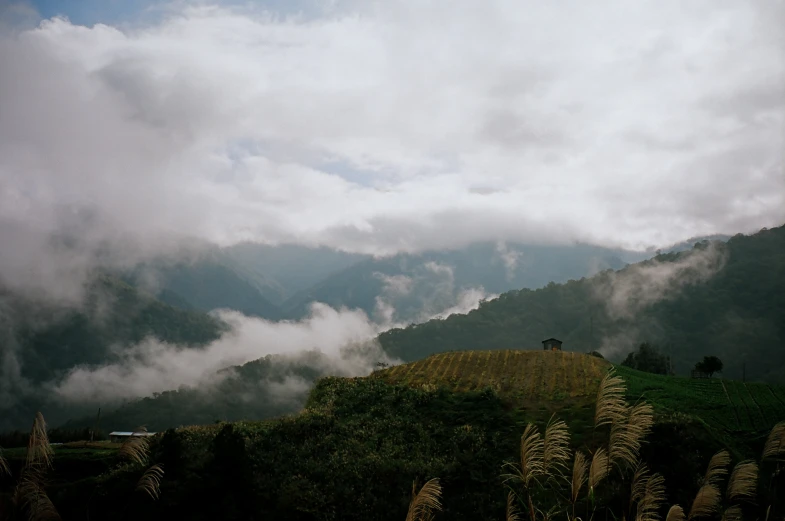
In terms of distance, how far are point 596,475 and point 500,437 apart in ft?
56.6

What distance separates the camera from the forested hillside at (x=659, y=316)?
139375 millimetres

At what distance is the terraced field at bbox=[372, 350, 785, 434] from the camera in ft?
92.4

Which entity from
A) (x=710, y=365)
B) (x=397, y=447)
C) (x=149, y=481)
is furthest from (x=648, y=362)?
(x=149, y=481)

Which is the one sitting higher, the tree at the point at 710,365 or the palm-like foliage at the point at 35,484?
the palm-like foliage at the point at 35,484

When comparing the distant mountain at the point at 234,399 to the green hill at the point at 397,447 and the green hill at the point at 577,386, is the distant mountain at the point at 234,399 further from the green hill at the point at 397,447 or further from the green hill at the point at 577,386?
the green hill at the point at 397,447

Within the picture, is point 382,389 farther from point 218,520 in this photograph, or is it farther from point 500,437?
point 218,520

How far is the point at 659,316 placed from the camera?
16112 centimetres

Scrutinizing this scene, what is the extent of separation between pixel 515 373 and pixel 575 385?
15.1ft

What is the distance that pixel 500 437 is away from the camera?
2444 cm

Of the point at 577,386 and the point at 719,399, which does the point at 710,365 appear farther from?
the point at 577,386

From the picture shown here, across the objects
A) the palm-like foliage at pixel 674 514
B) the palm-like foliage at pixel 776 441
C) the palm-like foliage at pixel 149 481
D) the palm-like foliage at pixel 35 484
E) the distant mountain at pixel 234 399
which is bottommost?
the distant mountain at pixel 234 399

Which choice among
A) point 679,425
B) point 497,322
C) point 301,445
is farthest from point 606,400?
point 497,322

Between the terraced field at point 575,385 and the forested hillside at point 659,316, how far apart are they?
106082 mm

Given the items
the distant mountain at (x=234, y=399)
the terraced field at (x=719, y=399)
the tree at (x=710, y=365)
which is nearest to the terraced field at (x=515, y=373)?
the terraced field at (x=719, y=399)
